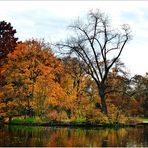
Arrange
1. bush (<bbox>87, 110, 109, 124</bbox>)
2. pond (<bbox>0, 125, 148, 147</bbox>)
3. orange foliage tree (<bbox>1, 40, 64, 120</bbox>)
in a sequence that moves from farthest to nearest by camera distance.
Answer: orange foliage tree (<bbox>1, 40, 64, 120</bbox>) → bush (<bbox>87, 110, 109, 124</bbox>) → pond (<bbox>0, 125, 148, 147</bbox>)

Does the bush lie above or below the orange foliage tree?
below

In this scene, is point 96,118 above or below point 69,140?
above

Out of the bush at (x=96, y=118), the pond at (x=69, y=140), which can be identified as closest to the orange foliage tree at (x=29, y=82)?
the bush at (x=96, y=118)

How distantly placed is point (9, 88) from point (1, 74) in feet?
7.84

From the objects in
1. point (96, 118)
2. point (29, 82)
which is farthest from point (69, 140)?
point (29, 82)

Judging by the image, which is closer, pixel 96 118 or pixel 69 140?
pixel 69 140

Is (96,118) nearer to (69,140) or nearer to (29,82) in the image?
(29,82)

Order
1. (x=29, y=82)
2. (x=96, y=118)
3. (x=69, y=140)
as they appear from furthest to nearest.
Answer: (x=29, y=82) → (x=96, y=118) → (x=69, y=140)

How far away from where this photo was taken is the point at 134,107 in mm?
81750

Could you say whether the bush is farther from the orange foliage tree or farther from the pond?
the pond

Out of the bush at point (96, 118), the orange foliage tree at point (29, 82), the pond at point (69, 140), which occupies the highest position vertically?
the orange foliage tree at point (29, 82)

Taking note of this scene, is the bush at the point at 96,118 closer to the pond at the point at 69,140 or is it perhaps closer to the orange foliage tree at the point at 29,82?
the orange foliage tree at the point at 29,82

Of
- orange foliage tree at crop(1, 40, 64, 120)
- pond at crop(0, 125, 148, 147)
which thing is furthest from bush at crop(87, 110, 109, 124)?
pond at crop(0, 125, 148, 147)

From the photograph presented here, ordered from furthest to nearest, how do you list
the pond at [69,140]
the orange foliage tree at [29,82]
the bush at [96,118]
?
the orange foliage tree at [29,82] < the bush at [96,118] < the pond at [69,140]
